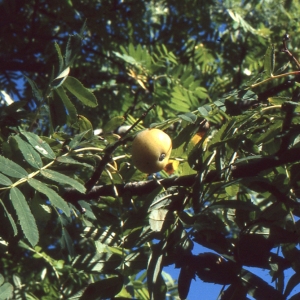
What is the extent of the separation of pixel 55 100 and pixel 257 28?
1961mm

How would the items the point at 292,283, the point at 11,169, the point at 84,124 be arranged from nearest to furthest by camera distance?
the point at 292,283 → the point at 11,169 → the point at 84,124

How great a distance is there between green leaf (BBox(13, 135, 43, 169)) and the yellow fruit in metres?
0.18

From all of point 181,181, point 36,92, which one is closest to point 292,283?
point 181,181

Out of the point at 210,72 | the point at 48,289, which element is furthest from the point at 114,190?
the point at 210,72

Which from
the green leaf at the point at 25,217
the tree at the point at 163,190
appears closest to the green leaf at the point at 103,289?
the tree at the point at 163,190

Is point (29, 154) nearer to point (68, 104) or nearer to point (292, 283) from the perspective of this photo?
point (68, 104)

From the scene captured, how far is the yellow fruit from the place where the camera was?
1.06 metres

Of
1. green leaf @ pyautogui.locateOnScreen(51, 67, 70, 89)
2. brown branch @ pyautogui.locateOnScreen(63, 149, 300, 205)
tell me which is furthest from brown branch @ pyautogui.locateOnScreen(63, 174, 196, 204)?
green leaf @ pyautogui.locateOnScreen(51, 67, 70, 89)

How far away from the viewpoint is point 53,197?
99 cm

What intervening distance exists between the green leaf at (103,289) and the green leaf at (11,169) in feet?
0.75

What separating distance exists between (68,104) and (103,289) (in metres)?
0.39

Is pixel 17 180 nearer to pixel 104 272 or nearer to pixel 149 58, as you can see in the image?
pixel 104 272

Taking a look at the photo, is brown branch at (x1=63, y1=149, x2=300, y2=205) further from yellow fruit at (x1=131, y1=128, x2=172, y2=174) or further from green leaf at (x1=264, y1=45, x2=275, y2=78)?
green leaf at (x1=264, y1=45, x2=275, y2=78)

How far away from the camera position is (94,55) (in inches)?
111
